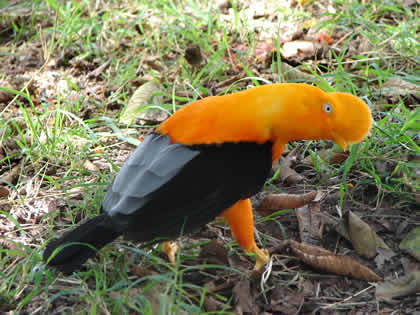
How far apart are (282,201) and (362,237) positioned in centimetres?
49

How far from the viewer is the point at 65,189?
2.94 m

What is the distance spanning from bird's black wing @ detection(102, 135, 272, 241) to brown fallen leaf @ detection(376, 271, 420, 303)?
2.49ft

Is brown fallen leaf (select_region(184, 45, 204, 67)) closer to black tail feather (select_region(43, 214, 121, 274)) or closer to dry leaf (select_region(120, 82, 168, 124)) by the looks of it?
dry leaf (select_region(120, 82, 168, 124))

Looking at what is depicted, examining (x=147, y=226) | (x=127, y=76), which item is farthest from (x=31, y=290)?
(x=127, y=76)

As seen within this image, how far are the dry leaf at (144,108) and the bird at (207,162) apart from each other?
4.43 feet

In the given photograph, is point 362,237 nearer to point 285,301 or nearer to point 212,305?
point 285,301

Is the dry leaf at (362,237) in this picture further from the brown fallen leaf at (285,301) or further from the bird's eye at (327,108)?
the bird's eye at (327,108)

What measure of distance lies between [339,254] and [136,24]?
3016 mm

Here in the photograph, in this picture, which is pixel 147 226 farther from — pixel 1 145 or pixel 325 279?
pixel 1 145

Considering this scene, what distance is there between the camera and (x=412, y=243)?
8.20ft

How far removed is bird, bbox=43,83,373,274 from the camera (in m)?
2.15

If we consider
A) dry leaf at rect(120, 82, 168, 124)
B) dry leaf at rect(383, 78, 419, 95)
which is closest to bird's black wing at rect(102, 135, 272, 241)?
dry leaf at rect(120, 82, 168, 124)

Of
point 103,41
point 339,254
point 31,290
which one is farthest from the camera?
point 103,41

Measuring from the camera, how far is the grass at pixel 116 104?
2305 mm
